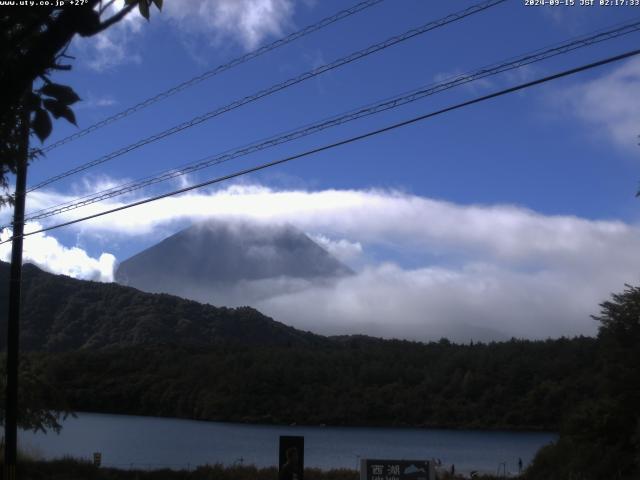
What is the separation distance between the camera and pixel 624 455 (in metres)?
27.6

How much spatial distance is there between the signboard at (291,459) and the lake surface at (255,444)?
14576 millimetres

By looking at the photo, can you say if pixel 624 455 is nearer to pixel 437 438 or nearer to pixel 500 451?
pixel 500 451

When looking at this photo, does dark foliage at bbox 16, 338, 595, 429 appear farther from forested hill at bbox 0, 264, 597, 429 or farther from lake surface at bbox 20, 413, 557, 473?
lake surface at bbox 20, 413, 557, 473

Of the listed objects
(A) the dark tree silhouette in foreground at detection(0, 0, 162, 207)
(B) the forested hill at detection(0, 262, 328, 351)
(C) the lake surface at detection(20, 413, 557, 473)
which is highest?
(B) the forested hill at detection(0, 262, 328, 351)

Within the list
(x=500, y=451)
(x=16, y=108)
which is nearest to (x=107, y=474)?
(x=16, y=108)

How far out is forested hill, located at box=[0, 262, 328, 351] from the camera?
95.9 m

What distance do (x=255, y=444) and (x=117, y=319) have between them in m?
64.5

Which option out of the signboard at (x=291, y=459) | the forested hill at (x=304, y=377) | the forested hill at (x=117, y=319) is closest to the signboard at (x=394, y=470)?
the signboard at (x=291, y=459)

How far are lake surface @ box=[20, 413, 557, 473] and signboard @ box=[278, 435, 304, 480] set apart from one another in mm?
14576

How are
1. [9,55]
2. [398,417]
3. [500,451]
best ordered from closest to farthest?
[9,55]
[500,451]
[398,417]

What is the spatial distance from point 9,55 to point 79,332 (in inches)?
4297

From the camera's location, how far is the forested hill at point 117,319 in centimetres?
9588

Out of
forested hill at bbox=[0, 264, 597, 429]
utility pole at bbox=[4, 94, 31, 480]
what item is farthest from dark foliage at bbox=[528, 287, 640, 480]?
forested hill at bbox=[0, 264, 597, 429]

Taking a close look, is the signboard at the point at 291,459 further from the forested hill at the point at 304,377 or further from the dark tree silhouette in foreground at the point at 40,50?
the forested hill at the point at 304,377
